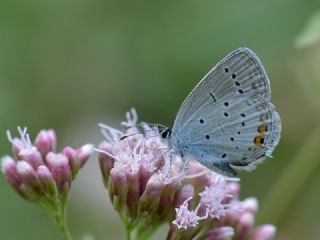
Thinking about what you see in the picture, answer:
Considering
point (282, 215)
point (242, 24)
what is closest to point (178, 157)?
point (282, 215)

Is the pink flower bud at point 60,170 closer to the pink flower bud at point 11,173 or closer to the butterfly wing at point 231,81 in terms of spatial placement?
the pink flower bud at point 11,173

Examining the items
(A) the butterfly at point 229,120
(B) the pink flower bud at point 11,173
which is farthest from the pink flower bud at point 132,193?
(B) the pink flower bud at point 11,173

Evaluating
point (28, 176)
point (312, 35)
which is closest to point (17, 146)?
point (28, 176)

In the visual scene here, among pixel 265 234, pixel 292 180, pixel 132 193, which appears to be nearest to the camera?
pixel 132 193

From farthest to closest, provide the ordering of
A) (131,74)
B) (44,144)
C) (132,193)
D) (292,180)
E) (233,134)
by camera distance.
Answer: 1. (131,74)
2. (292,180)
3. (44,144)
4. (233,134)
5. (132,193)

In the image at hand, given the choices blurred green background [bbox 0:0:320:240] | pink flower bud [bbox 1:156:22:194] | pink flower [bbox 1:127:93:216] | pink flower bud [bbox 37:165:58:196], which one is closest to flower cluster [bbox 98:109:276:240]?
pink flower [bbox 1:127:93:216]

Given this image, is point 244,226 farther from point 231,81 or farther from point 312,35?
point 312,35

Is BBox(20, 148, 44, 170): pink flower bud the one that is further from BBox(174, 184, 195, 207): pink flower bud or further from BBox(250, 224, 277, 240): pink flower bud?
BBox(250, 224, 277, 240): pink flower bud
